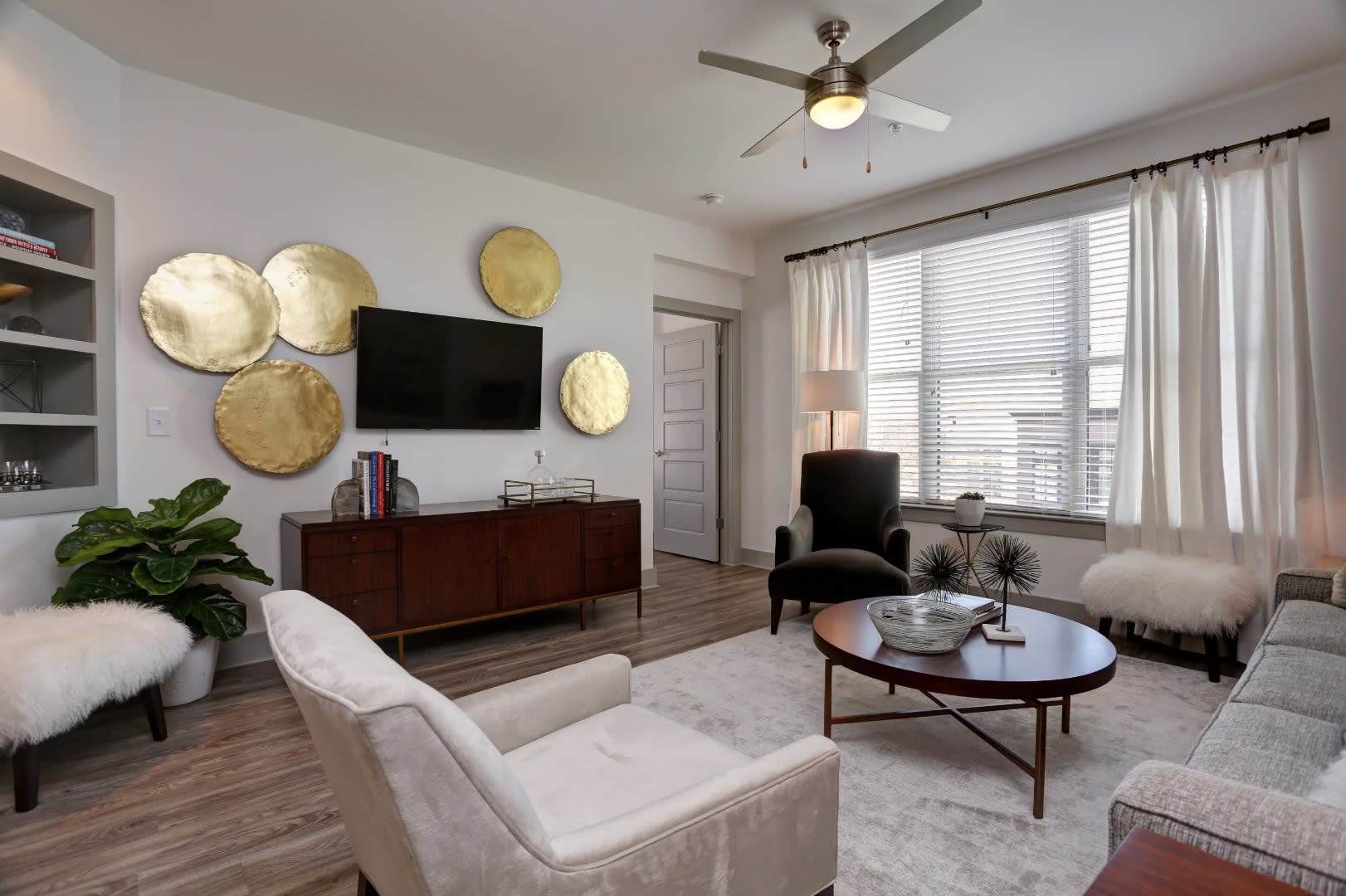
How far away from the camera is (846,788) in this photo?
2.08 meters

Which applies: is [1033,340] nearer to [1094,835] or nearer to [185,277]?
[1094,835]

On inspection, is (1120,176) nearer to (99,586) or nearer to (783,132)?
(783,132)

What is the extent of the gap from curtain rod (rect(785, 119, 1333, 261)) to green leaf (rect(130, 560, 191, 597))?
4.50m

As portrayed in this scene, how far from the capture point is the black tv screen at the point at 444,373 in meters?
3.55

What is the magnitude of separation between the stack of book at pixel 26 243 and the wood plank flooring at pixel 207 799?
187cm

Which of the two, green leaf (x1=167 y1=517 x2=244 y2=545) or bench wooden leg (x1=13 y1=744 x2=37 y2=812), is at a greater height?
green leaf (x1=167 y1=517 x2=244 y2=545)

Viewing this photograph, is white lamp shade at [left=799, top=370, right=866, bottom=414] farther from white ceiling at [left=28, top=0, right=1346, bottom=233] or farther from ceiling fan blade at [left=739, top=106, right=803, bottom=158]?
ceiling fan blade at [left=739, top=106, right=803, bottom=158]

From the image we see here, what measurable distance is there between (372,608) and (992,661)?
264 centimetres

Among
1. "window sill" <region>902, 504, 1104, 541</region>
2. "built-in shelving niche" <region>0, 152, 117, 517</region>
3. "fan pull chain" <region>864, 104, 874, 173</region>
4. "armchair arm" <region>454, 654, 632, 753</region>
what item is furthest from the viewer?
"window sill" <region>902, 504, 1104, 541</region>

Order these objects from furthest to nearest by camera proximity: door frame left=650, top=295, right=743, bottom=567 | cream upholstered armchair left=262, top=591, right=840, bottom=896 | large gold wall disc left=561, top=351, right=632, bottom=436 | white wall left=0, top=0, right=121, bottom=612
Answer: door frame left=650, top=295, right=743, bottom=567, large gold wall disc left=561, top=351, right=632, bottom=436, white wall left=0, top=0, right=121, bottom=612, cream upholstered armchair left=262, top=591, right=840, bottom=896

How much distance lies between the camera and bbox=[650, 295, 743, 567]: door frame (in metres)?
5.75

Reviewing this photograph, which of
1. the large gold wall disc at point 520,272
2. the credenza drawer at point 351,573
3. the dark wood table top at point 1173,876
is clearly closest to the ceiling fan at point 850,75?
the large gold wall disc at point 520,272

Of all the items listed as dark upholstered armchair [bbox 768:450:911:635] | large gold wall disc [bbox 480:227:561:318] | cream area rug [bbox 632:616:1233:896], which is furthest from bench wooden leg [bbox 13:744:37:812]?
dark upholstered armchair [bbox 768:450:911:635]

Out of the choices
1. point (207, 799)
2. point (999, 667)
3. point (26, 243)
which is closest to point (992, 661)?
point (999, 667)
